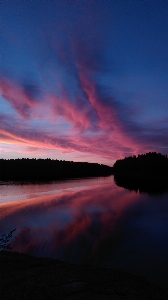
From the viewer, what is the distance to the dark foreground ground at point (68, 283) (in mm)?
7234

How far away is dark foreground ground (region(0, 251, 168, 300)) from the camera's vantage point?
723 centimetres

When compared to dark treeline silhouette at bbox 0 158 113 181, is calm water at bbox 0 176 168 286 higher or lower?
lower

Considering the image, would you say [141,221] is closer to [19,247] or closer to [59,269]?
[19,247]

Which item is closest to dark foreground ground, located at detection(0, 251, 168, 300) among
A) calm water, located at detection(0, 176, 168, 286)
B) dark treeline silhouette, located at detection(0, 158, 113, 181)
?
calm water, located at detection(0, 176, 168, 286)

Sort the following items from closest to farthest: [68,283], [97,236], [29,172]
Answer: [68,283] → [97,236] → [29,172]

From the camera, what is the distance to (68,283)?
8.02 m

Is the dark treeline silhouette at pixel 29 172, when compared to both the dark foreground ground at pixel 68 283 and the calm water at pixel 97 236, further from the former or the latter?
→ the dark foreground ground at pixel 68 283

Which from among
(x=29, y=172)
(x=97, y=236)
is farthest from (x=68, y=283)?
(x=29, y=172)

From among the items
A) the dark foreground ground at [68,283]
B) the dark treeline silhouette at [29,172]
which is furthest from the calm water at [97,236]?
the dark treeline silhouette at [29,172]

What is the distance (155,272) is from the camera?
10805 mm

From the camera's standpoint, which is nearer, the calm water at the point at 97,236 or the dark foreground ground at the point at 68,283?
the dark foreground ground at the point at 68,283

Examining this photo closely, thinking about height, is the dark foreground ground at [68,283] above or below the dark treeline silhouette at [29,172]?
below

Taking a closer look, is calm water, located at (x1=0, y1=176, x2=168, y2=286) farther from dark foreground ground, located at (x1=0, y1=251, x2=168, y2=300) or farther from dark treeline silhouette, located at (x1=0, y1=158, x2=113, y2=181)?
dark treeline silhouette, located at (x1=0, y1=158, x2=113, y2=181)

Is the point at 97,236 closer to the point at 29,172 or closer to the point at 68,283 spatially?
the point at 68,283
